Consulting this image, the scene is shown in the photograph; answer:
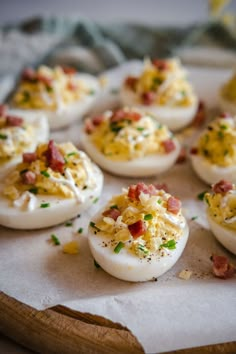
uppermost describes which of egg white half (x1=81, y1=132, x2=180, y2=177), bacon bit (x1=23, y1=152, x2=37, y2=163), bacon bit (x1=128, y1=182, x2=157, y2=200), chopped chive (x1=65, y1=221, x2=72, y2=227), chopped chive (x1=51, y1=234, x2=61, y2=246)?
bacon bit (x1=128, y1=182, x2=157, y2=200)

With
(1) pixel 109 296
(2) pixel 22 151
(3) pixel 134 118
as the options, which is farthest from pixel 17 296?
(3) pixel 134 118

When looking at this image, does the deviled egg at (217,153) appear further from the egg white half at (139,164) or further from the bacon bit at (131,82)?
the bacon bit at (131,82)

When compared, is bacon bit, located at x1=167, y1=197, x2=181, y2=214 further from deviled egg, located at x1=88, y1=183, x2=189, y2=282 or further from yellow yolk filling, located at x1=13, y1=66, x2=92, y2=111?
yellow yolk filling, located at x1=13, y1=66, x2=92, y2=111

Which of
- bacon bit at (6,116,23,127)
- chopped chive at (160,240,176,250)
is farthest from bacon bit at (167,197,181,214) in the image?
bacon bit at (6,116,23,127)

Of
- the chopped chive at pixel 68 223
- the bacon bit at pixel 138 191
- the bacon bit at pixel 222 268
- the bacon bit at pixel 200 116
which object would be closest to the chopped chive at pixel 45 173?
the chopped chive at pixel 68 223

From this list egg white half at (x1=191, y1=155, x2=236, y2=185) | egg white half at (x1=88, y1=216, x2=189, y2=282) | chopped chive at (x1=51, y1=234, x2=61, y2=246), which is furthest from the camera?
egg white half at (x1=191, y1=155, x2=236, y2=185)

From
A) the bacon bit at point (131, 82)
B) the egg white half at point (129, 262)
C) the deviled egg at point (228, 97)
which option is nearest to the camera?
the egg white half at point (129, 262)

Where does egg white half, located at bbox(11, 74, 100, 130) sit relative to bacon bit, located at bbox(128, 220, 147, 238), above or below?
below

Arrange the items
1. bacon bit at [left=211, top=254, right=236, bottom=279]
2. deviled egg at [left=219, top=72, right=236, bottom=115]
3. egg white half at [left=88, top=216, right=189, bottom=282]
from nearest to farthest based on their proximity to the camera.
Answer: egg white half at [left=88, top=216, right=189, bottom=282] → bacon bit at [left=211, top=254, right=236, bottom=279] → deviled egg at [left=219, top=72, right=236, bottom=115]
